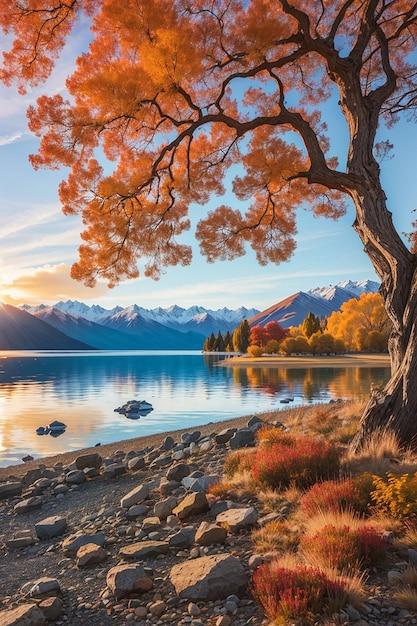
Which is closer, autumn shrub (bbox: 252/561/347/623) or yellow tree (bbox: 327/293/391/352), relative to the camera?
autumn shrub (bbox: 252/561/347/623)

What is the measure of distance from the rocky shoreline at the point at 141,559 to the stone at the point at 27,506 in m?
0.02

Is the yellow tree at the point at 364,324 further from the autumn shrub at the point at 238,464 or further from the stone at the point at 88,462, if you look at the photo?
the autumn shrub at the point at 238,464

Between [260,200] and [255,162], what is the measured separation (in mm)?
2130

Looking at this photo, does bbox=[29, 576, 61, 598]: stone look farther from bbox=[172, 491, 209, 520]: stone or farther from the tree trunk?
the tree trunk

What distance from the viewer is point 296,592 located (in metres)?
4.16

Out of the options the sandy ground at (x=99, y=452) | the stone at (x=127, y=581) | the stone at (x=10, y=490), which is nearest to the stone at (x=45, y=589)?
the stone at (x=127, y=581)

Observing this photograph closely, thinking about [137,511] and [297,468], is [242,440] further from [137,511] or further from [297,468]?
[137,511]

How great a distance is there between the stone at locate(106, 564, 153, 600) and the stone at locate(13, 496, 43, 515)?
6158 millimetres

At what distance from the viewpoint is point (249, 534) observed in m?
6.18

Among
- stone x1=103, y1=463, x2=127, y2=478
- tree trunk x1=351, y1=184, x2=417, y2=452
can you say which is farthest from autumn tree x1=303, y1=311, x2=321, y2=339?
tree trunk x1=351, y1=184, x2=417, y2=452

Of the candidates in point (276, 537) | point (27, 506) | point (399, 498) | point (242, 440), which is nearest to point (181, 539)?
point (276, 537)

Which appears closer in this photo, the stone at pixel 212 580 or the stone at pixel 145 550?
the stone at pixel 212 580

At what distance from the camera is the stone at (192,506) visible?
725 centimetres

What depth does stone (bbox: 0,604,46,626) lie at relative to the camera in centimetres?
459
